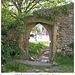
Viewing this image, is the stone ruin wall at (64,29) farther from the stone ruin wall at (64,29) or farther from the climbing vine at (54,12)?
→ the climbing vine at (54,12)

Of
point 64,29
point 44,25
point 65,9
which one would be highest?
point 65,9

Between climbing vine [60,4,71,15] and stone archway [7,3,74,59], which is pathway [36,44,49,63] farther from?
climbing vine [60,4,71,15]

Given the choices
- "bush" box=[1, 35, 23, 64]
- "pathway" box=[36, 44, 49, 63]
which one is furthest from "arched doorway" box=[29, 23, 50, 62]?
"bush" box=[1, 35, 23, 64]

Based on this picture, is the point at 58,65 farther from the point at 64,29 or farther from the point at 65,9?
the point at 65,9

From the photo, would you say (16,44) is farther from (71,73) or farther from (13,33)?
(71,73)

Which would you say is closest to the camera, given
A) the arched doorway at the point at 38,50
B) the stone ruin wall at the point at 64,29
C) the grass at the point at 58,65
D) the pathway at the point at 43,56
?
the grass at the point at 58,65

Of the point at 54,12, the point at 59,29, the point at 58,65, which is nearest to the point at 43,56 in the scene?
the point at 59,29

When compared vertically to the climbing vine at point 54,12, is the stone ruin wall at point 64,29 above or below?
below

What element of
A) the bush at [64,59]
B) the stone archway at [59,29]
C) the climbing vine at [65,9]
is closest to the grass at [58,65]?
the bush at [64,59]

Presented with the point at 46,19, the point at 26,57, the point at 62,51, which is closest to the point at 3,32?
the point at 26,57

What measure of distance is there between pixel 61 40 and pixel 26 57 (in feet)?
7.88

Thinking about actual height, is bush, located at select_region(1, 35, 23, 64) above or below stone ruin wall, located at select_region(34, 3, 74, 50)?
below

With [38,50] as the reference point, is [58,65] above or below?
below

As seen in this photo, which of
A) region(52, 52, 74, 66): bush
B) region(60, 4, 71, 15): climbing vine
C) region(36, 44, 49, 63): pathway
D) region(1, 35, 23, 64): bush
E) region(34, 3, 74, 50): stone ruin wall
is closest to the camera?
region(1, 35, 23, 64): bush
